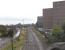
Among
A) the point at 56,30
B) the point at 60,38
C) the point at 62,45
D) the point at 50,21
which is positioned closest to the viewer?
the point at 62,45

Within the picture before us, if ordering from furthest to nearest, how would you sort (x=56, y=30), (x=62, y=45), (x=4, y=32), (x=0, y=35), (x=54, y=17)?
(x=54, y=17), (x=0, y=35), (x=4, y=32), (x=56, y=30), (x=62, y=45)

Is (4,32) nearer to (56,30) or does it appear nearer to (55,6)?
(56,30)

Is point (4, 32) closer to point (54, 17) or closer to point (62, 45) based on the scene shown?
point (54, 17)

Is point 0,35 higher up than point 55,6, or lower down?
lower down

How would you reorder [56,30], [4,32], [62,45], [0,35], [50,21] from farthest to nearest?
1. [50,21]
2. [0,35]
3. [4,32]
4. [56,30]
5. [62,45]

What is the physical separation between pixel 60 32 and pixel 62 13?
2287 inches

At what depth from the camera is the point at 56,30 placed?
1147 inches

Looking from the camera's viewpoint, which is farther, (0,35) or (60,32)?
(0,35)

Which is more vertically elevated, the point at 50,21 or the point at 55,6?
the point at 55,6

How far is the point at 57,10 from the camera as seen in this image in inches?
3420

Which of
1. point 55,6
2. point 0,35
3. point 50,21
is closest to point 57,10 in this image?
point 55,6

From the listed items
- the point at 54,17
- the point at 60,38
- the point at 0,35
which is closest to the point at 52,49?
the point at 60,38

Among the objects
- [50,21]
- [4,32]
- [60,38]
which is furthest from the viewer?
[50,21]

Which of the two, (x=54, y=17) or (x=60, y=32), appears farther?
(x=54, y=17)
